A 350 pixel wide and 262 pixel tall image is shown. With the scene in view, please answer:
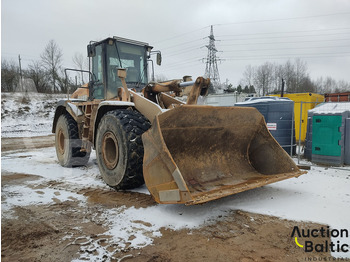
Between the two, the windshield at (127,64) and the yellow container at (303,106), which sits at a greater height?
the windshield at (127,64)

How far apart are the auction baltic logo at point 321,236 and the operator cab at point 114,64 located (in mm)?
4233

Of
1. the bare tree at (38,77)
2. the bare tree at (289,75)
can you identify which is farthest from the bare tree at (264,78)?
the bare tree at (38,77)

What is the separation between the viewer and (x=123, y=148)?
4148 mm

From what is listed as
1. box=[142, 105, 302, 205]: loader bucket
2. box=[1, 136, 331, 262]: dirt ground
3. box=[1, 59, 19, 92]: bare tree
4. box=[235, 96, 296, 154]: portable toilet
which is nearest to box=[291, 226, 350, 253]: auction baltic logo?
box=[1, 136, 331, 262]: dirt ground

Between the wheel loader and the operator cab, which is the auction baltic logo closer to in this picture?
the wheel loader

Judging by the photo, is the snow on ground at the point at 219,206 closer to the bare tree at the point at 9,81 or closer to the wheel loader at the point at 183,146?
the wheel loader at the point at 183,146

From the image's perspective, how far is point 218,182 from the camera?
4.06 metres

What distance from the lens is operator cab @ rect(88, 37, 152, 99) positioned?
5.72 metres

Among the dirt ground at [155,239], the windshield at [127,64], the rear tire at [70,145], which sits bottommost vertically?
the dirt ground at [155,239]

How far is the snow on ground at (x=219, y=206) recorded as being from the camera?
3139 mm

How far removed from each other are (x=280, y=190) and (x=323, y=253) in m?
1.86

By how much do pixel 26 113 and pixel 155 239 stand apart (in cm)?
2285

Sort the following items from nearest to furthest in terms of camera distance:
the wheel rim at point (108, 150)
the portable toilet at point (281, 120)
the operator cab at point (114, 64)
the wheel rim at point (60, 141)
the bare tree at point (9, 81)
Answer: the wheel rim at point (108, 150)
the operator cab at point (114, 64)
the wheel rim at point (60, 141)
the portable toilet at point (281, 120)
the bare tree at point (9, 81)

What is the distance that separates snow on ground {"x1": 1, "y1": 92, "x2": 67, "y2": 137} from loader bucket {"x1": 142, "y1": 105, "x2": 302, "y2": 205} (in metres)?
16.4
